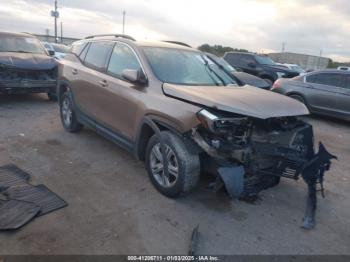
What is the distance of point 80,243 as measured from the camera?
3189mm

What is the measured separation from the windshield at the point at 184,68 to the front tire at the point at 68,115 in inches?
89.7

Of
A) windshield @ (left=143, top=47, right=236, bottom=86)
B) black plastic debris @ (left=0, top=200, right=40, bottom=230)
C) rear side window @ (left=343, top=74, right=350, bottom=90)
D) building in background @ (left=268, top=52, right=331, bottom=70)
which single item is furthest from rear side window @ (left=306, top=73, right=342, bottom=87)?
building in background @ (left=268, top=52, right=331, bottom=70)

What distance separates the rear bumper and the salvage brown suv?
4.12 meters

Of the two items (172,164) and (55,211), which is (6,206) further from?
(172,164)

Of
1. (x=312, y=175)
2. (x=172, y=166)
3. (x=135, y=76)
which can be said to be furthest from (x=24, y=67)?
(x=312, y=175)

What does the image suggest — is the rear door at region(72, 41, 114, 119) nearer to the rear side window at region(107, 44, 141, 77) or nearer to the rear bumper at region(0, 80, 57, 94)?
the rear side window at region(107, 44, 141, 77)

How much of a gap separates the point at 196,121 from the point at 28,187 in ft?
7.47

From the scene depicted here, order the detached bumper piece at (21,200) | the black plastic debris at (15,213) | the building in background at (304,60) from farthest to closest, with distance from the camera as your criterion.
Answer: the building in background at (304,60)
the detached bumper piece at (21,200)
the black plastic debris at (15,213)

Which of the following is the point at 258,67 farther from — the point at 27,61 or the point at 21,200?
the point at 21,200

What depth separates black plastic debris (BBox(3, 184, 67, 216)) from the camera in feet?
12.3

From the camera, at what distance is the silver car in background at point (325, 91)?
935cm

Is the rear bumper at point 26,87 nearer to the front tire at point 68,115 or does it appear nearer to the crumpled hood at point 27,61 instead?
the crumpled hood at point 27,61

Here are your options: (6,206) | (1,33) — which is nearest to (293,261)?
(6,206)

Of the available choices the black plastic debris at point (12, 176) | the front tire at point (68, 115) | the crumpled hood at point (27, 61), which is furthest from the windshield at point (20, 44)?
the black plastic debris at point (12, 176)
